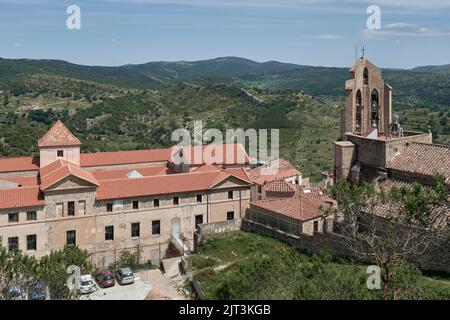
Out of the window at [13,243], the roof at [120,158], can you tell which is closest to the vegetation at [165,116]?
the roof at [120,158]

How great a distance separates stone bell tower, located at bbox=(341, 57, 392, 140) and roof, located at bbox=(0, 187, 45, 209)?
21215 mm

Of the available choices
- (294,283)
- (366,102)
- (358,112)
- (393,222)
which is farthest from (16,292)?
(366,102)

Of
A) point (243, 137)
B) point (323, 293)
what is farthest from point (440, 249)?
point (243, 137)

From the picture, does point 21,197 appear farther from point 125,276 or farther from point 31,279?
point 31,279

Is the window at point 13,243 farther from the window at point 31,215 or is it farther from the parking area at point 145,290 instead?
the parking area at point 145,290

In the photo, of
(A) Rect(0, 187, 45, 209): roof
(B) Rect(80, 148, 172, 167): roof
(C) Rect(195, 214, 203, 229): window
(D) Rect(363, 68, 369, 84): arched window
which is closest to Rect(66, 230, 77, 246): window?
(A) Rect(0, 187, 45, 209): roof

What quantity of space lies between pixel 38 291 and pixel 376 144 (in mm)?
20459

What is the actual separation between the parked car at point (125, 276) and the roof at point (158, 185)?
5.93m

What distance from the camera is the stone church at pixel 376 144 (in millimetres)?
29500

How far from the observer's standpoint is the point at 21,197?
35438 mm

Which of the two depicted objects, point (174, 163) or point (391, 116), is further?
point (174, 163)

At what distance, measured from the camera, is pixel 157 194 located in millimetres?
39062
